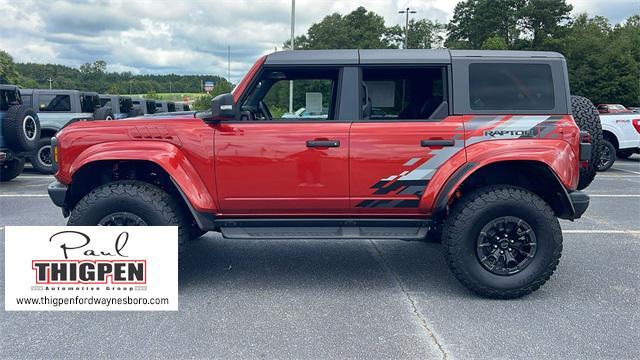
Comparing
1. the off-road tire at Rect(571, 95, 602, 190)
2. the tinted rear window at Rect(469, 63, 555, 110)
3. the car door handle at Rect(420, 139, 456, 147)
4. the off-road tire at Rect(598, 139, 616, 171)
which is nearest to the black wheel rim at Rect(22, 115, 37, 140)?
the car door handle at Rect(420, 139, 456, 147)

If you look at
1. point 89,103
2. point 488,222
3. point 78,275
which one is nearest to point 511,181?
point 488,222

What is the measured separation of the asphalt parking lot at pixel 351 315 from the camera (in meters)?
3.17

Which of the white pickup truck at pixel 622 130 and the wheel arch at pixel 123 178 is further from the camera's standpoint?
the white pickup truck at pixel 622 130

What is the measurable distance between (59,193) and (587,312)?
4.21 metres

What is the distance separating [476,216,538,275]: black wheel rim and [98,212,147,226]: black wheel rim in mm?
2655

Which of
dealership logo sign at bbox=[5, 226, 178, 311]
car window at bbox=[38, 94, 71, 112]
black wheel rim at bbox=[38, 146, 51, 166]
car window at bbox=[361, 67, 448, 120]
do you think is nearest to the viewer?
dealership logo sign at bbox=[5, 226, 178, 311]

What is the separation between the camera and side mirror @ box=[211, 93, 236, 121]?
3.89 meters

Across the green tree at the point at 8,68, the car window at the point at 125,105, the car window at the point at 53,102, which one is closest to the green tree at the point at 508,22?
the car window at the point at 125,105

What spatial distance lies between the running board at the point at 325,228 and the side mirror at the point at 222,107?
33.6 inches

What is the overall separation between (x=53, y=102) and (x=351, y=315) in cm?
1104

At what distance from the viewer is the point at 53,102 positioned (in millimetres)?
12094

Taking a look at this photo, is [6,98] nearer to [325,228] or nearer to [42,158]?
[42,158]

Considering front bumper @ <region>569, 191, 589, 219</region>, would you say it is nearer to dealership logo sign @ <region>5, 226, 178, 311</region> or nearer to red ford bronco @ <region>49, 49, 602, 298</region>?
red ford bronco @ <region>49, 49, 602, 298</region>

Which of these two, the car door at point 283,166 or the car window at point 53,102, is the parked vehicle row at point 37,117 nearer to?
the car window at point 53,102
